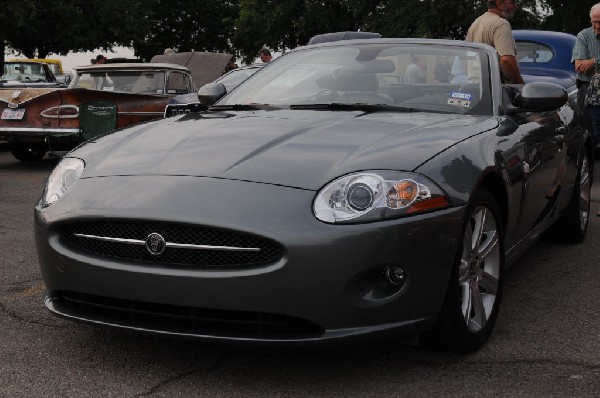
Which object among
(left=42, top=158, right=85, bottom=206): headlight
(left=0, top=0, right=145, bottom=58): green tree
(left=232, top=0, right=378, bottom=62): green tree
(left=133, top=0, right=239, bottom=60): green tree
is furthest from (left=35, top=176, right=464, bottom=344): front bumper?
(left=133, top=0, right=239, bottom=60): green tree

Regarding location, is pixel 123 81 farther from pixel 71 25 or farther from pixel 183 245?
pixel 71 25

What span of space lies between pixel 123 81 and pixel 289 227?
9.28m

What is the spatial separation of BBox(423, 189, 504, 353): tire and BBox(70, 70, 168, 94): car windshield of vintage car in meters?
8.63

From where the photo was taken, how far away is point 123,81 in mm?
12000

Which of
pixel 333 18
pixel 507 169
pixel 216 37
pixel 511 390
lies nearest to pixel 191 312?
pixel 511 390

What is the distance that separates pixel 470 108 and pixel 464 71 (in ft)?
1.09

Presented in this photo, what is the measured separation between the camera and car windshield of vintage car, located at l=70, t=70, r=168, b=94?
39.3 ft

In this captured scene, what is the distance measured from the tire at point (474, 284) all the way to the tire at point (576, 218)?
2.07 metres

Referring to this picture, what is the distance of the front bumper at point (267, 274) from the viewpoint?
3.13 meters

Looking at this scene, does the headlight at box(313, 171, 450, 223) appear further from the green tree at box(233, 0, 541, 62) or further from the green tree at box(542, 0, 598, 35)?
the green tree at box(233, 0, 541, 62)

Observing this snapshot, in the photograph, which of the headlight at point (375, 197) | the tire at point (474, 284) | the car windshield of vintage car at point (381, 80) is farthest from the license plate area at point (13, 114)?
the headlight at point (375, 197)

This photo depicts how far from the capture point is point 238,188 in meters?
3.31

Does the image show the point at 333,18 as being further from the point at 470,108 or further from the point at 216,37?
the point at 470,108

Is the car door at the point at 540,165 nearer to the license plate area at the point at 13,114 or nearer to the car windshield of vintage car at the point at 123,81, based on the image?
the car windshield of vintage car at the point at 123,81
